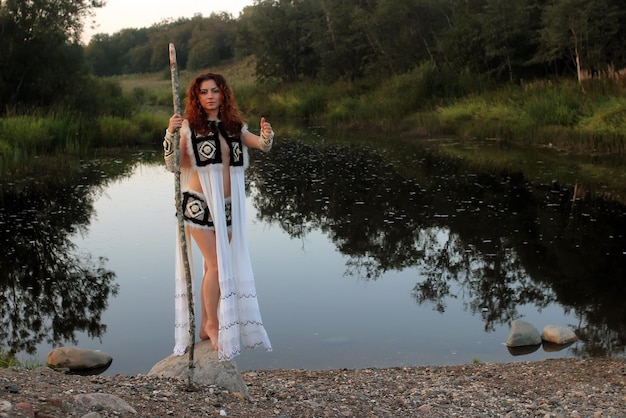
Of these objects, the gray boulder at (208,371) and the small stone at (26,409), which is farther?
the gray boulder at (208,371)

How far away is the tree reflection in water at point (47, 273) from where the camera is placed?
27.0 feet

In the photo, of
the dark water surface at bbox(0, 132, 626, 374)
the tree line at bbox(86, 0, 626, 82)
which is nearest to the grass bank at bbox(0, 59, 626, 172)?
the tree line at bbox(86, 0, 626, 82)

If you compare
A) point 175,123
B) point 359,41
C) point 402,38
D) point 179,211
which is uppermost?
point 359,41

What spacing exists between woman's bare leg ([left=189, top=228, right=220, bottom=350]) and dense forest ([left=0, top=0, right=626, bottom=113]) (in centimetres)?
1179

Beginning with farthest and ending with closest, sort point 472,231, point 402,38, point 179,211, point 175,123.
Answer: point 402,38
point 472,231
point 179,211
point 175,123

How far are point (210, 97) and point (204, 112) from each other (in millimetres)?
111

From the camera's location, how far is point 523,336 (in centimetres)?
775

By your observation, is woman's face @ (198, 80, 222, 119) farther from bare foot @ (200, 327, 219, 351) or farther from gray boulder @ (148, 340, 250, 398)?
gray boulder @ (148, 340, 250, 398)

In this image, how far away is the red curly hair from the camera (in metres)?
5.40

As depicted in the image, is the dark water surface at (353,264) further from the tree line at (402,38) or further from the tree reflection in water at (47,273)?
the tree line at (402,38)

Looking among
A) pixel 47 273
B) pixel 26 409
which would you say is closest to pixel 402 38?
pixel 47 273

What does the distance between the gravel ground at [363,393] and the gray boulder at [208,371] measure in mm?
83

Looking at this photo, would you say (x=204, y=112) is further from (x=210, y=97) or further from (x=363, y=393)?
(x=363, y=393)

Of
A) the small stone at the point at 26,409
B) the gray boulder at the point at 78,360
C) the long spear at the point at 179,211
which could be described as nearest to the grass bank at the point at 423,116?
the gray boulder at the point at 78,360
